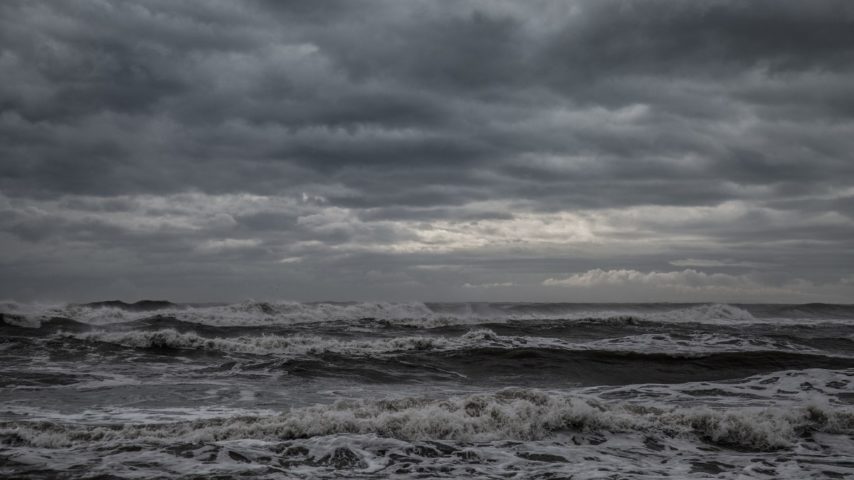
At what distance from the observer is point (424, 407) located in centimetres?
1035

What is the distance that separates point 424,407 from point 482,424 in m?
1.20

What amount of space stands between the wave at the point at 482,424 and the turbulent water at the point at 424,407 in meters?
0.03

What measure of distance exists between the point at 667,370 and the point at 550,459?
11.5 m

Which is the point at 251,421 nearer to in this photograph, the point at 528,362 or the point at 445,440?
the point at 445,440

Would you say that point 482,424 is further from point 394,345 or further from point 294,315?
point 294,315

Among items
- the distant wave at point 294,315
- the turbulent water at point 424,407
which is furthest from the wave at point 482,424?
the distant wave at point 294,315

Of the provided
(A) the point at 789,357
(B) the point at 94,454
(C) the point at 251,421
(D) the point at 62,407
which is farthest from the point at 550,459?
(A) the point at 789,357

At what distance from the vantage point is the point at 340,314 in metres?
40.9

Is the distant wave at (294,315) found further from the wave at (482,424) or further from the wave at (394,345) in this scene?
the wave at (482,424)

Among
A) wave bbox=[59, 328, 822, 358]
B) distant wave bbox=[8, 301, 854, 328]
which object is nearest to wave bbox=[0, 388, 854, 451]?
wave bbox=[59, 328, 822, 358]

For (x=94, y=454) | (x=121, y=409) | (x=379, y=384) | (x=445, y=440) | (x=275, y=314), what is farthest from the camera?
(x=275, y=314)

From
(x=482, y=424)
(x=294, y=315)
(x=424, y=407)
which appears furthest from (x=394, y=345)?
(x=294, y=315)

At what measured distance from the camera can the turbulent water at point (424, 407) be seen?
311 inches

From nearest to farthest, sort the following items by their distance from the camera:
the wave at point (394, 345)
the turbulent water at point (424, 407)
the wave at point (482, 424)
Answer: the turbulent water at point (424, 407), the wave at point (482, 424), the wave at point (394, 345)
